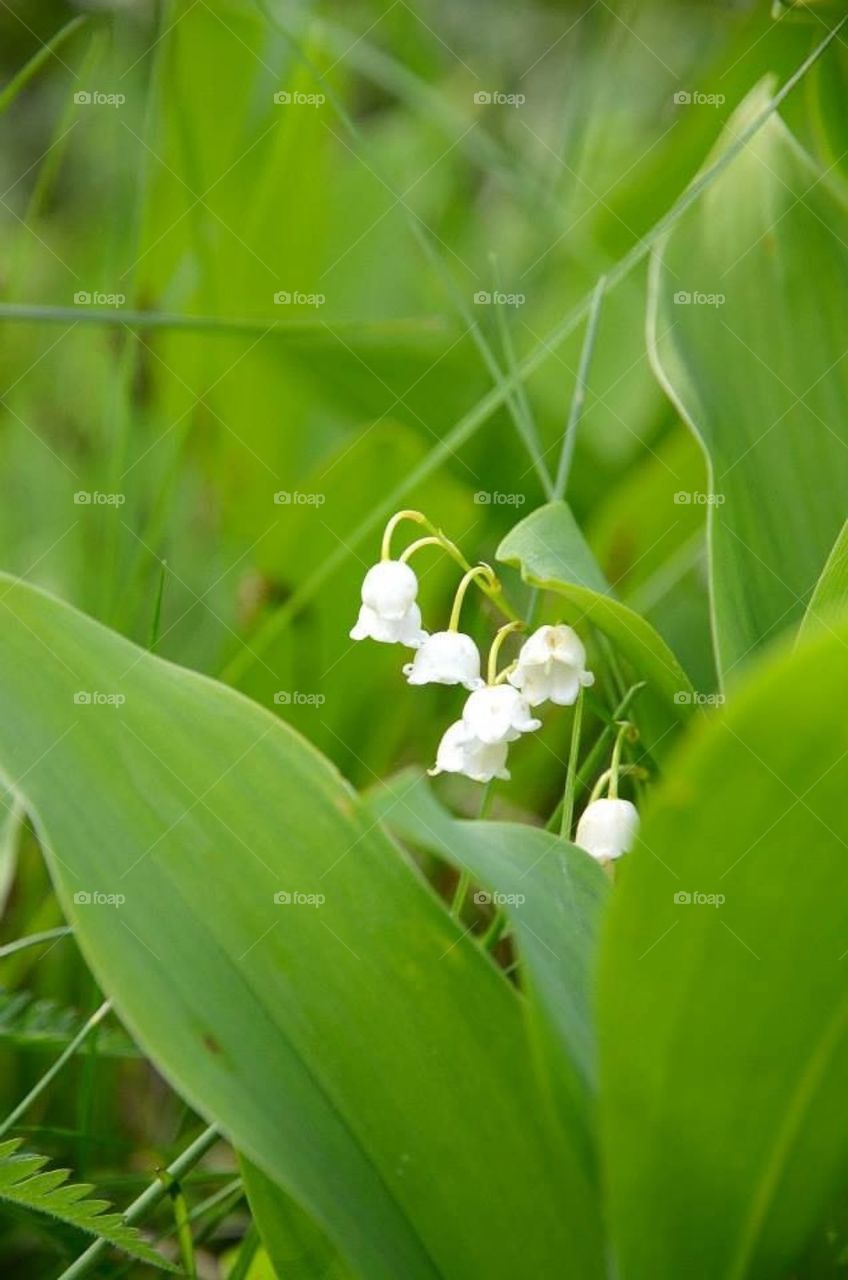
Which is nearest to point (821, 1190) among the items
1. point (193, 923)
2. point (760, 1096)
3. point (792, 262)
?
point (760, 1096)

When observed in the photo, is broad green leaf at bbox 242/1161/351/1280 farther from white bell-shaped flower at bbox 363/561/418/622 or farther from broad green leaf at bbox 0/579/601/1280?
white bell-shaped flower at bbox 363/561/418/622

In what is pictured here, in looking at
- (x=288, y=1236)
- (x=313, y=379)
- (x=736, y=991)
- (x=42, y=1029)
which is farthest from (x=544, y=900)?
(x=313, y=379)

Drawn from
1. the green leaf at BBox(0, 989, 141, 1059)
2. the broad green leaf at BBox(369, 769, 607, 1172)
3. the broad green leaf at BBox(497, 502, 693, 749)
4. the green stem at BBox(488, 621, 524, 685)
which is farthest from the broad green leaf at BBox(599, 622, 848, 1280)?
the green leaf at BBox(0, 989, 141, 1059)

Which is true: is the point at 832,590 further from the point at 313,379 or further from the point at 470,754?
the point at 313,379

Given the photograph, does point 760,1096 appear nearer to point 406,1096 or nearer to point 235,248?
point 406,1096

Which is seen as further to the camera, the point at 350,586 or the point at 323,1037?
the point at 350,586

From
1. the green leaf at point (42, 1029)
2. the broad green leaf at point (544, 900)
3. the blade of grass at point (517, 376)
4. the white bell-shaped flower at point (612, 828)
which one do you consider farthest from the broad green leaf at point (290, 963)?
the blade of grass at point (517, 376)

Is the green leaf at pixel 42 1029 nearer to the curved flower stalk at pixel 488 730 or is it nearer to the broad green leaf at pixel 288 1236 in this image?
the broad green leaf at pixel 288 1236
